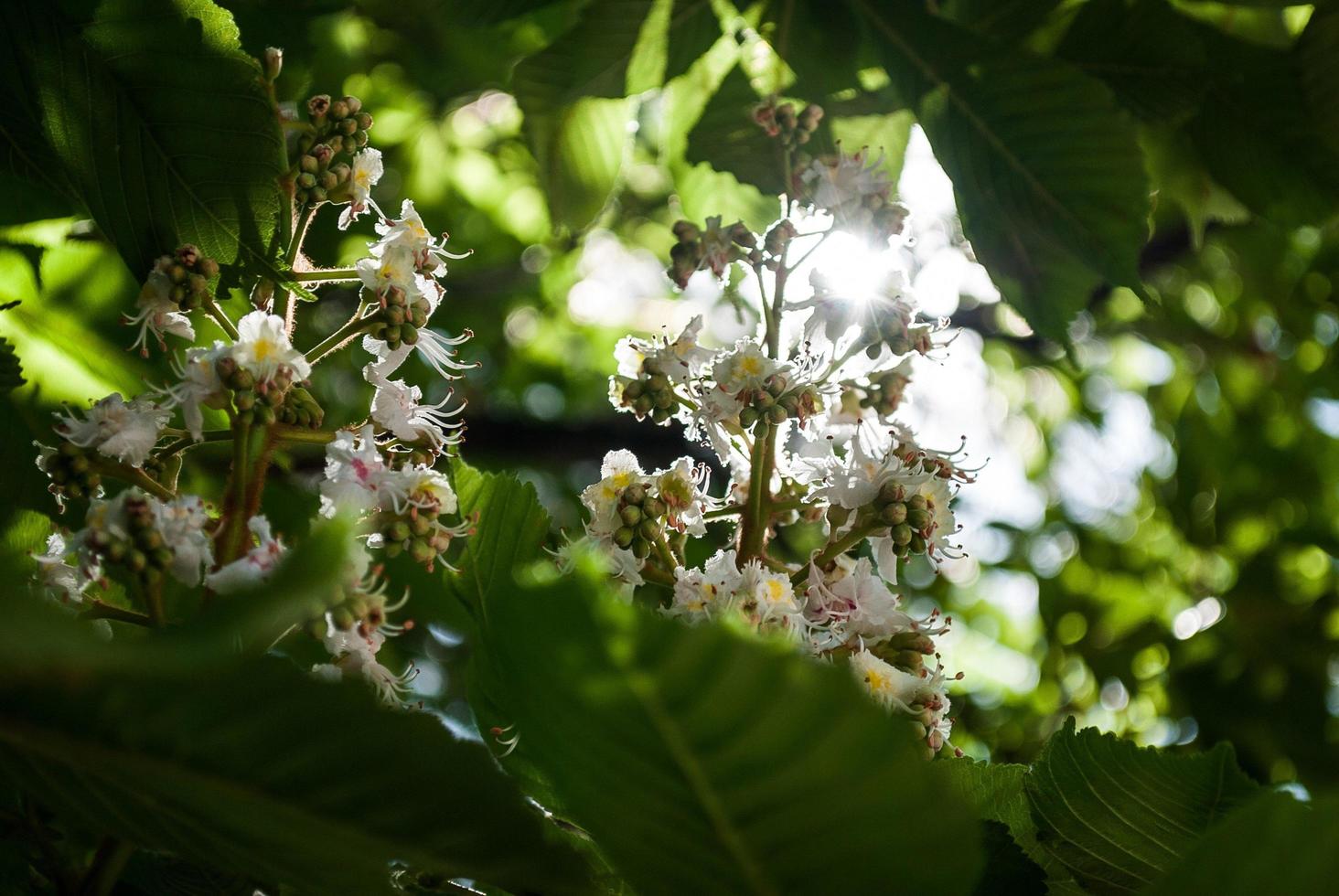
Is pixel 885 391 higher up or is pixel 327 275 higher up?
pixel 327 275

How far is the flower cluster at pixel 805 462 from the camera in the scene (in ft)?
3.76

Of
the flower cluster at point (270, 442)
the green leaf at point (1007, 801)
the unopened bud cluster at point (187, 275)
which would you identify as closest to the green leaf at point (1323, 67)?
the green leaf at point (1007, 801)

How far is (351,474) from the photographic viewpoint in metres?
1.00

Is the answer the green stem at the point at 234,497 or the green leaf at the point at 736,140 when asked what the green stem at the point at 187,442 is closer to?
the green stem at the point at 234,497

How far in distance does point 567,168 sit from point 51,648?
148 cm

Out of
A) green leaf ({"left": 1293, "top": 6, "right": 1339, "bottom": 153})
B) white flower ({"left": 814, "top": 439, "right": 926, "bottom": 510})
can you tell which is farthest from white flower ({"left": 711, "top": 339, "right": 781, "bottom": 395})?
green leaf ({"left": 1293, "top": 6, "right": 1339, "bottom": 153})

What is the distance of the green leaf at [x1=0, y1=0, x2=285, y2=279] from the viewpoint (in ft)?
3.54

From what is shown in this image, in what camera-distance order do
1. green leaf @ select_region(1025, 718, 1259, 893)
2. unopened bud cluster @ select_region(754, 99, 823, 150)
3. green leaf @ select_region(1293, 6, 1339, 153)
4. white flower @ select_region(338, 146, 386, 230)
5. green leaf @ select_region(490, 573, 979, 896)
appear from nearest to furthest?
green leaf @ select_region(490, 573, 979, 896) < green leaf @ select_region(1025, 718, 1259, 893) < white flower @ select_region(338, 146, 386, 230) < unopened bud cluster @ select_region(754, 99, 823, 150) < green leaf @ select_region(1293, 6, 1339, 153)

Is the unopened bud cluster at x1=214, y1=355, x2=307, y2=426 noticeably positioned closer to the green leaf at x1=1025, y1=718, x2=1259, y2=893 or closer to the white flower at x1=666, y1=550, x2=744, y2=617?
the white flower at x1=666, y1=550, x2=744, y2=617

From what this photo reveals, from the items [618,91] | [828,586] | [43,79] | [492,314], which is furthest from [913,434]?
[492,314]

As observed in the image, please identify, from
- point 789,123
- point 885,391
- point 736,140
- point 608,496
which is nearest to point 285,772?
point 608,496

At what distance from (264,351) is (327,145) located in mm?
254

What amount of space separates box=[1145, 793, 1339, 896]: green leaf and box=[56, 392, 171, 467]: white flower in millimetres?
861

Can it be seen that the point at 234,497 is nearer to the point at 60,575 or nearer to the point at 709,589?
the point at 60,575
